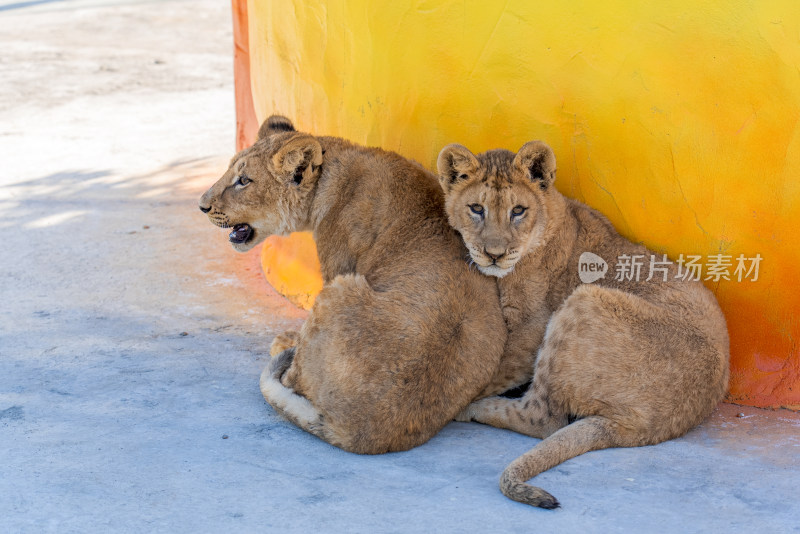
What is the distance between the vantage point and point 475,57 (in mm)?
5500

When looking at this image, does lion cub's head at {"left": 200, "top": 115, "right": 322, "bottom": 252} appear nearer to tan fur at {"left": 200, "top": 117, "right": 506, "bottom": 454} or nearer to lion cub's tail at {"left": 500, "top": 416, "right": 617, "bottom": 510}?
tan fur at {"left": 200, "top": 117, "right": 506, "bottom": 454}

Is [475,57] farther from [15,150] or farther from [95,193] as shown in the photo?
[15,150]

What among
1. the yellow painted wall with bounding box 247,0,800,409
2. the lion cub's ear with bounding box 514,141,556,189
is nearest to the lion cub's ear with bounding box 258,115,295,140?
the yellow painted wall with bounding box 247,0,800,409

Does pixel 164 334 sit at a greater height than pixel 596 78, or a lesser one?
lesser

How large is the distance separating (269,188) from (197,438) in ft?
5.46

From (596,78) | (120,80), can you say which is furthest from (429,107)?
(120,80)

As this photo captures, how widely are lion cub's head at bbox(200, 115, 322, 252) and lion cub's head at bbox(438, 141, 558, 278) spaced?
3.06 ft

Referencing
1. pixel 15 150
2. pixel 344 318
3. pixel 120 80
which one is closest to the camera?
pixel 344 318

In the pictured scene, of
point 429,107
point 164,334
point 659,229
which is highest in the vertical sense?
point 429,107

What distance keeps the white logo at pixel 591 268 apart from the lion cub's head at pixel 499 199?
292 mm

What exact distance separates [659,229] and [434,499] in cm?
211

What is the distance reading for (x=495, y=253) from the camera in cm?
492

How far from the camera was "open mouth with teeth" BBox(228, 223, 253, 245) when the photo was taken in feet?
19.2

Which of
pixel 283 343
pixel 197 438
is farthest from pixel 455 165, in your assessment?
pixel 197 438
